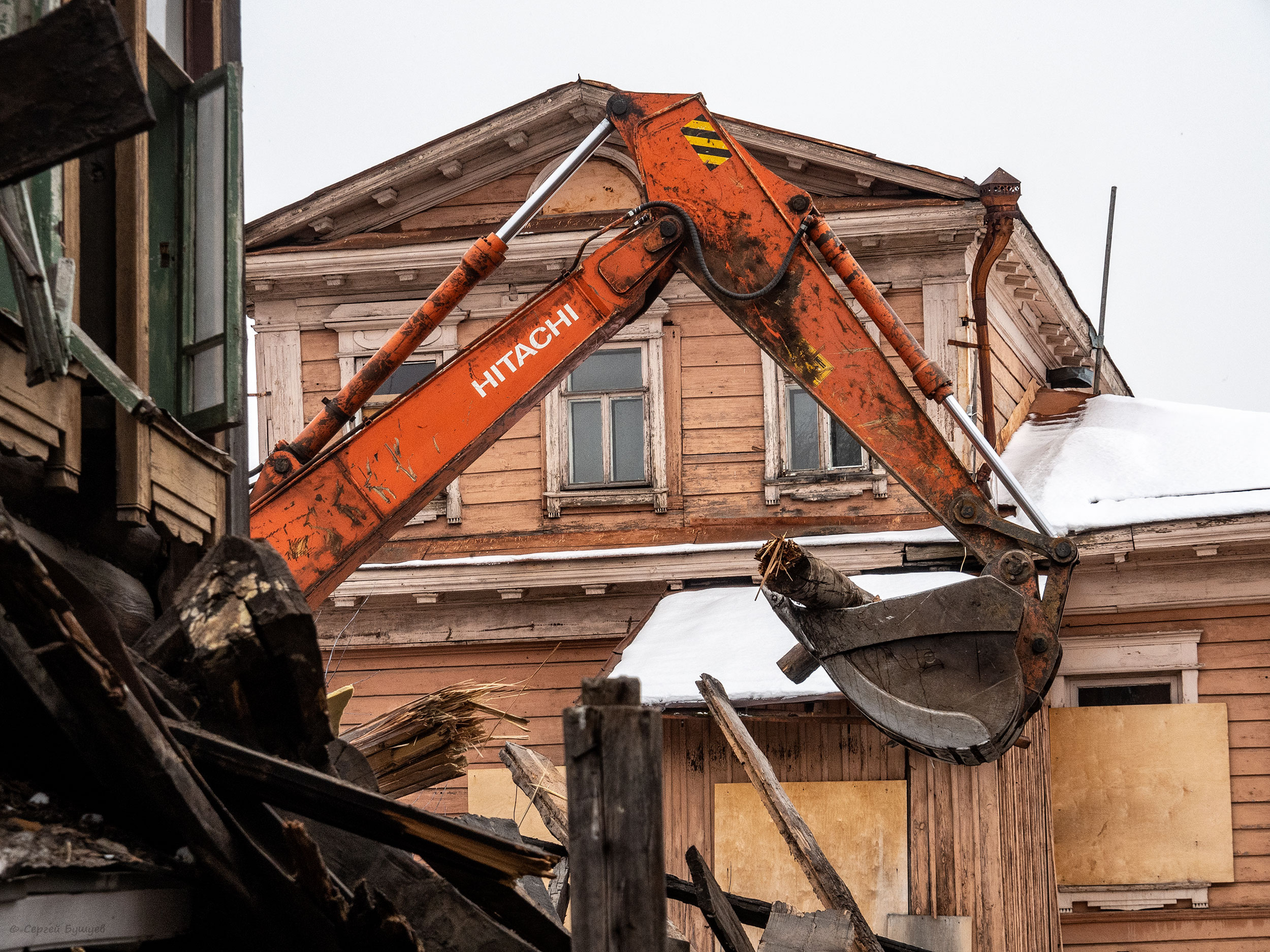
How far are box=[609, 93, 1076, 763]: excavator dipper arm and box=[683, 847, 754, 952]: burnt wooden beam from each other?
44.7 inches

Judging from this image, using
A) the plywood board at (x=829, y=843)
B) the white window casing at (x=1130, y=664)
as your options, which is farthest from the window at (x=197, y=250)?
the white window casing at (x=1130, y=664)

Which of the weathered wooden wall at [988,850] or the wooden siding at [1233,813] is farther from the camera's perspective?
the wooden siding at [1233,813]

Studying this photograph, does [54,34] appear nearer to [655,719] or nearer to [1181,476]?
[655,719]

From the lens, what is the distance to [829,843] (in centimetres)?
1044

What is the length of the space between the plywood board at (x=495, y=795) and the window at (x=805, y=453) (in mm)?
3226

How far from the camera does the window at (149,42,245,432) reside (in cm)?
458

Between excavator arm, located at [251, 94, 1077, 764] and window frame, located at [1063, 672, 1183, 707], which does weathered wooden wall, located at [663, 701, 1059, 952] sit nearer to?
window frame, located at [1063, 672, 1183, 707]

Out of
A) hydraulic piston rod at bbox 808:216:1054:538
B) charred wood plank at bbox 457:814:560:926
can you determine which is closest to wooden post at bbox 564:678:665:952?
charred wood plank at bbox 457:814:560:926

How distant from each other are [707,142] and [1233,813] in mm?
7145

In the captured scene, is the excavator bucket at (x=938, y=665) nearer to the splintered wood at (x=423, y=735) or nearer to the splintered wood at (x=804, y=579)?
the splintered wood at (x=804, y=579)

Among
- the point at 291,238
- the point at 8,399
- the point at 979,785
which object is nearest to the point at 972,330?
the point at 979,785

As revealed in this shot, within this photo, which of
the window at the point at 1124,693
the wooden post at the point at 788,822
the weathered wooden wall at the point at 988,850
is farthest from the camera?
the window at the point at 1124,693

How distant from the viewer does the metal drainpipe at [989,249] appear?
460 inches

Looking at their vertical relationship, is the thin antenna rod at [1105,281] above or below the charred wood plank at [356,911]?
above
